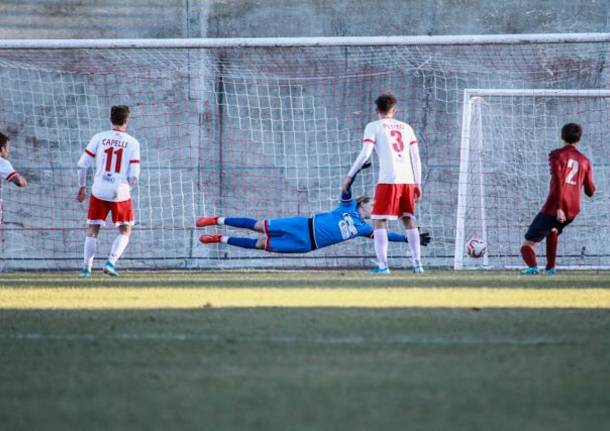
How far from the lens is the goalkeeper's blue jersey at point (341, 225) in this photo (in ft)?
37.9

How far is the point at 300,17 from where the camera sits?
15875 mm

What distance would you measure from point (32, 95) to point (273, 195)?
3.59 meters

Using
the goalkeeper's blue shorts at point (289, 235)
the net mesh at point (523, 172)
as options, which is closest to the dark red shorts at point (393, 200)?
the goalkeeper's blue shorts at point (289, 235)

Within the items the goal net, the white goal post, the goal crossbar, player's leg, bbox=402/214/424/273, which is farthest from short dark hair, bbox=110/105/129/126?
the goal net

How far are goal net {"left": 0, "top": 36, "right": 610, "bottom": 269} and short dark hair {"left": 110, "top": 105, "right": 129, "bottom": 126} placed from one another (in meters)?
3.90

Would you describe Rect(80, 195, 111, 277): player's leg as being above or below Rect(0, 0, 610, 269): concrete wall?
below

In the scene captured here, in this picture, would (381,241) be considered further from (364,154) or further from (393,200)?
(364,154)

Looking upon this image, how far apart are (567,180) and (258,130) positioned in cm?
568

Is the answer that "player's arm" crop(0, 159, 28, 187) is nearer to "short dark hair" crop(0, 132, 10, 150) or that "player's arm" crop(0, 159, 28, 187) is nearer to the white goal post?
"short dark hair" crop(0, 132, 10, 150)

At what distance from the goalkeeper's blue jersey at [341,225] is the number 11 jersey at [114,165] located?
7.40 feet

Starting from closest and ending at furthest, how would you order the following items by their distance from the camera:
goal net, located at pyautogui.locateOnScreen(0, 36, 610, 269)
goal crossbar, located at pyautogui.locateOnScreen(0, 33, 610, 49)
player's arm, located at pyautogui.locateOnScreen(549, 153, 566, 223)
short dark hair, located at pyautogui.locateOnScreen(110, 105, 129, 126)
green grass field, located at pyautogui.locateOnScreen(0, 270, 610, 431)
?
green grass field, located at pyautogui.locateOnScreen(0, 270, 610, 431) < player's arm, located at pyautogui.locateOnScreen(549, 153, 566, 223) < short dark hair, located at pyautogui.locateOnScreen(110, 105, 129, 126) < goal crossbar, located at pyautogui.locateOnScreen(0, 33, 610, 49) < goal net, located at pyautogui.locateOnScreen(0, 36, 610, 269)

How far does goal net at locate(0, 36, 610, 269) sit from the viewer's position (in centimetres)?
1473

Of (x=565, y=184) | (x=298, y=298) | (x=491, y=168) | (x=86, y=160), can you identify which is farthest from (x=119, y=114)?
(x=491, y=168)

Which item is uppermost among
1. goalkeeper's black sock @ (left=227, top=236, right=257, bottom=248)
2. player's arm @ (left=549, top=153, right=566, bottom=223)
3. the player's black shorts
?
player's arm @ (left=549, top=153, right=566, bottom=223)
